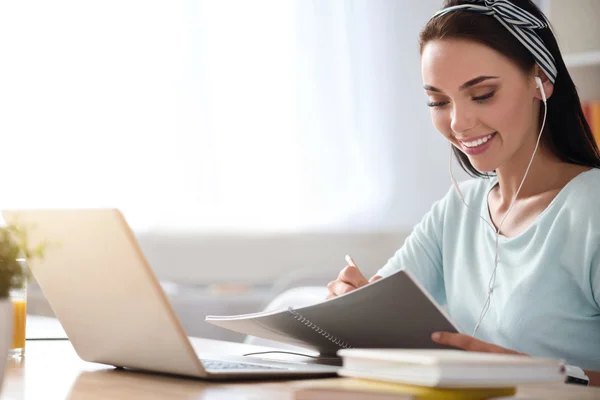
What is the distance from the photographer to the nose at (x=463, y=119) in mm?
1450

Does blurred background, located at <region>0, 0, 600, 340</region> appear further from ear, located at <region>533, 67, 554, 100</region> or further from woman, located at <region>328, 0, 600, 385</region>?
ear, located at <region>533, 67, 554, 100</region>

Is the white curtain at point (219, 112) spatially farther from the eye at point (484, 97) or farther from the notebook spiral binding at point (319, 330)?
the notebook spiral binding at point (319, 330)

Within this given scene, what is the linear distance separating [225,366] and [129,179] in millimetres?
2166

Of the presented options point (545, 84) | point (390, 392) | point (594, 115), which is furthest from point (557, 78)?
point (594, 115)

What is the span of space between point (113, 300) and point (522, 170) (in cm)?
91

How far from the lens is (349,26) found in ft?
10.5

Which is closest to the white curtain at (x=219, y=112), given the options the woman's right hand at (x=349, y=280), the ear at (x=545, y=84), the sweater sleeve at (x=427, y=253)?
the sweater sleeve at (x=427, y=253)

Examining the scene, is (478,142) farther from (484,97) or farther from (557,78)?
(557,78)

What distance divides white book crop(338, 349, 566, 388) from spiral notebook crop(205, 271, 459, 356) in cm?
10

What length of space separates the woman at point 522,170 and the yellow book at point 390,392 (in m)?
0.58

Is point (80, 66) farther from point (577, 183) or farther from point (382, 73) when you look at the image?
point (577, 183)

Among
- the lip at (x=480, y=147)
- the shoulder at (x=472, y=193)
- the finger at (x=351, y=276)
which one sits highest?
the lip at (x=480, y=147)

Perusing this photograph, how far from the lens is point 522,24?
1.46 meters

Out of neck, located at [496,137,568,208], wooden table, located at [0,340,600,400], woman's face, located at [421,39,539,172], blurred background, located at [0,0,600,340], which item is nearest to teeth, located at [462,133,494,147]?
woman's face, located at [421,39,539,172]
